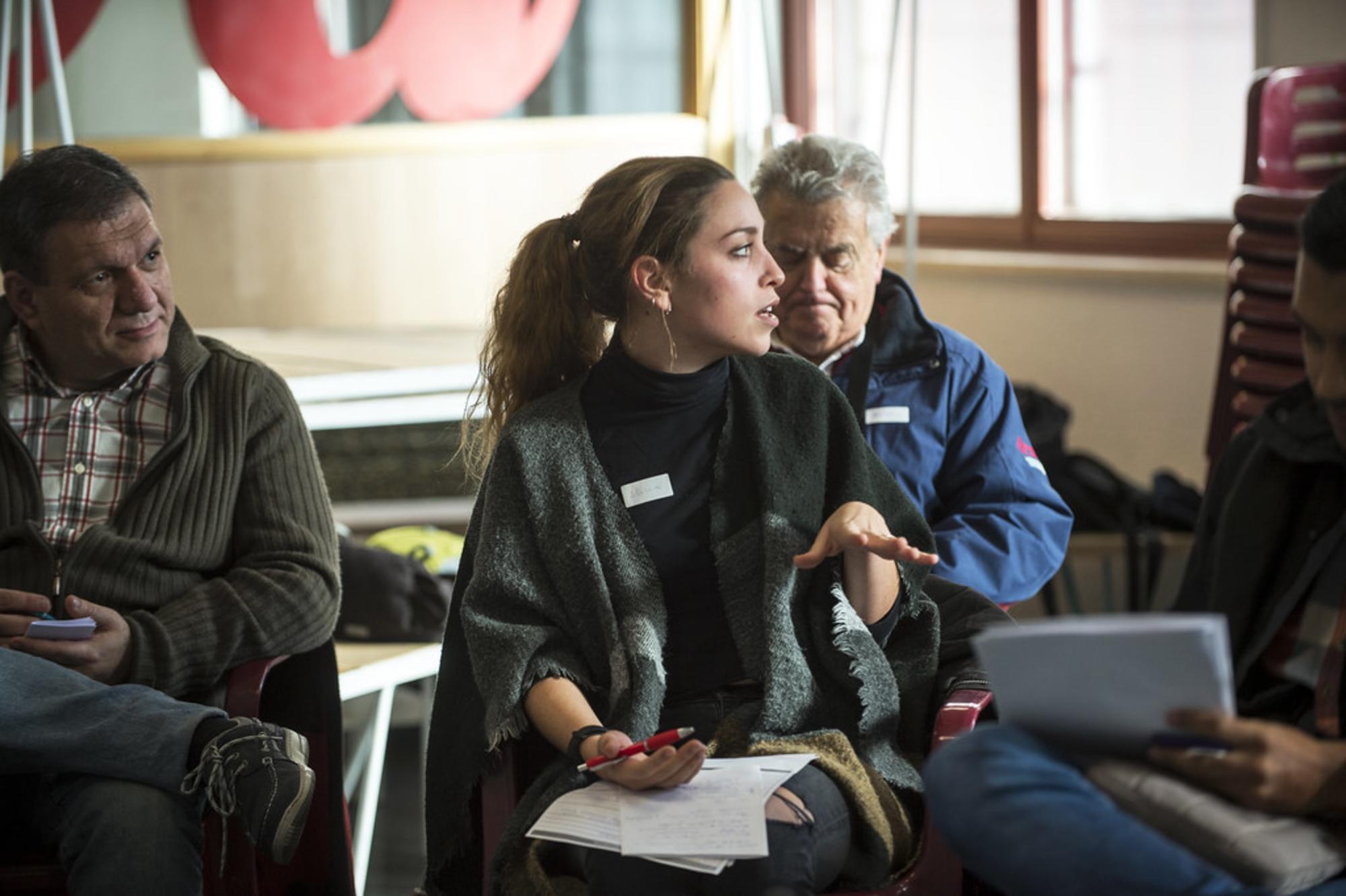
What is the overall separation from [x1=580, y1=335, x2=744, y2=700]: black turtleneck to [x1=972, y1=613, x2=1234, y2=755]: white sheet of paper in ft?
1.61

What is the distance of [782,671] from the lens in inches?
72.6

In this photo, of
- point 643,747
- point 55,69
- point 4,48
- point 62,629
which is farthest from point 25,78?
point 643,747

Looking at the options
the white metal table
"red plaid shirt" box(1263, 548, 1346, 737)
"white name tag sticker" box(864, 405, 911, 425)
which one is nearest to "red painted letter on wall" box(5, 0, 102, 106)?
the white metal table

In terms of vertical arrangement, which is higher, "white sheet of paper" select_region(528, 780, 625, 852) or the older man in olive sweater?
the older man in olive sweater

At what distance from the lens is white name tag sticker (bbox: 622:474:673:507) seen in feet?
6.41

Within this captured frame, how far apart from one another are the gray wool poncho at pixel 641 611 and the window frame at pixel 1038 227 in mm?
3130

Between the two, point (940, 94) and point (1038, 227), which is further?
point (940, 94)

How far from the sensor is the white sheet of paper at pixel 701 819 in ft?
5.22

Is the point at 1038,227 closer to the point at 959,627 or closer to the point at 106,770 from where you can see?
the point at 959,627

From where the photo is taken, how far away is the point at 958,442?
234 cm

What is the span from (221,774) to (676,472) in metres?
0.66

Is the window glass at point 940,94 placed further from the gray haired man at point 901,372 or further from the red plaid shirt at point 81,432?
the red plaid shirt at point 81,432

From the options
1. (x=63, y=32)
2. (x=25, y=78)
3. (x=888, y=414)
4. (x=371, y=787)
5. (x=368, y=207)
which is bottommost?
(x=371, y=787)

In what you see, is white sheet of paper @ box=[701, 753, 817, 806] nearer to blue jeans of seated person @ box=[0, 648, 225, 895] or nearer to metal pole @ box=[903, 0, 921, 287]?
blue jeans of seated person @ box=[0, 648, 225, 895]
